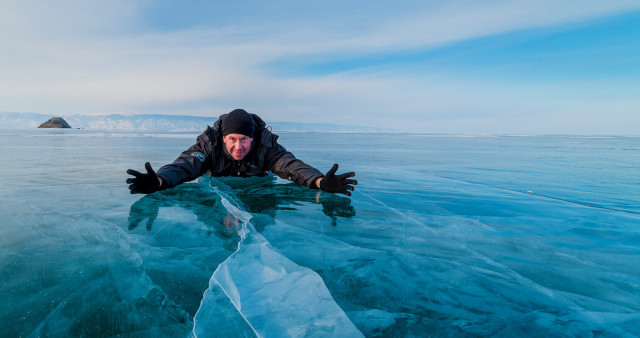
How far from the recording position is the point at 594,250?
2.20m

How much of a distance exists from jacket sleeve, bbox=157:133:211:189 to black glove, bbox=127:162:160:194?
0.15 metres

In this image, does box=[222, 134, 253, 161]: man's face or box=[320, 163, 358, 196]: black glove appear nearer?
box=[320, 163, 358, 196]: black glove

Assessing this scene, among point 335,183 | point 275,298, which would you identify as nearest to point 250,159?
point 335,183

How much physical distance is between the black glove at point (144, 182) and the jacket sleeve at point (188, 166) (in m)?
0.15

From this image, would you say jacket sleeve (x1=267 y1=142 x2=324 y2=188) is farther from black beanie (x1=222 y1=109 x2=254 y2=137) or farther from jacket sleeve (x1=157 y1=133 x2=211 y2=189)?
jacket sleeve (x1=157 y1=133 x2=211 y2=189)

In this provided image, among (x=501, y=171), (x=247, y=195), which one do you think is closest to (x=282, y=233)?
(x=247, y=195)

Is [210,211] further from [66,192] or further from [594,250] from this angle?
[594,250]

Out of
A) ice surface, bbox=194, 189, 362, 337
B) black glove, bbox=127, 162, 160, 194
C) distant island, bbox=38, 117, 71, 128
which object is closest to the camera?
ice surface, bbox=194, 189, 362, 337

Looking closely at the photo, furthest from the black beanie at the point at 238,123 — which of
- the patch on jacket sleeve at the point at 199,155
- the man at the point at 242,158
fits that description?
the patch on jacket sleeve at the point at 199,155

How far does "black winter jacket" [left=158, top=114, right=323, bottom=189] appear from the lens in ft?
13.2

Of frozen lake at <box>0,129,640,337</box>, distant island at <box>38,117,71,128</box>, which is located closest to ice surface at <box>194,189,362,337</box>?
frozen lake at <box>0,129,640,337</box>

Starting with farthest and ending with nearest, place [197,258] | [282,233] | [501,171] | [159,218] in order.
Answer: [501,171], [159,218], [282,233], [197,258]

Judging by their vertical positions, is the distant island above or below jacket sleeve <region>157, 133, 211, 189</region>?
above

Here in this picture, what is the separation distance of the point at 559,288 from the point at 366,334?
1.14 metres
